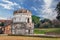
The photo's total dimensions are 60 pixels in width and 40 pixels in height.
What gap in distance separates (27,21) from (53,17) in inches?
230

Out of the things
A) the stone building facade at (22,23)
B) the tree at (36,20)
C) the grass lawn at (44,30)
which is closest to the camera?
the stone building facade at (22,23)

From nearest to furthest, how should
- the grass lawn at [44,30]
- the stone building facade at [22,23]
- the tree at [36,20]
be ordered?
the stone building facade at [22,23]
the grass lawn at [44,30]
the tree at [36,20]

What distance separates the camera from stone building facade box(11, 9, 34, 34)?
1526 inches

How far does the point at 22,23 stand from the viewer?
40156mm

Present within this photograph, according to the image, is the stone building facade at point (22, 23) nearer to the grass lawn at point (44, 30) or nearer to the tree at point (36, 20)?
the grass lawn at point (44, 30)

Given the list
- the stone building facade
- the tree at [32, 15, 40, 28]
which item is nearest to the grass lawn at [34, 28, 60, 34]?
the stone building facade

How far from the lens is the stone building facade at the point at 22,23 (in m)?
38.8

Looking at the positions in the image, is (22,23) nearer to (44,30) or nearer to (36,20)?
(44,30)

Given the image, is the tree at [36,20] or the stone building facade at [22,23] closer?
the stone building facade at [22,23]

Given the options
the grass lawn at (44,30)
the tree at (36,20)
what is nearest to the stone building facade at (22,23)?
the grass lawn at (44,30)

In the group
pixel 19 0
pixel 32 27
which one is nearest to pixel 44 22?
pixel 32 27

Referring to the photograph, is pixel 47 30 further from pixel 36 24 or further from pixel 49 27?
pixel 36 24

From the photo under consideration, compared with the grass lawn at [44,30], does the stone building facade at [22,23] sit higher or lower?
higher

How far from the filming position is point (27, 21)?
→ 41375mm
